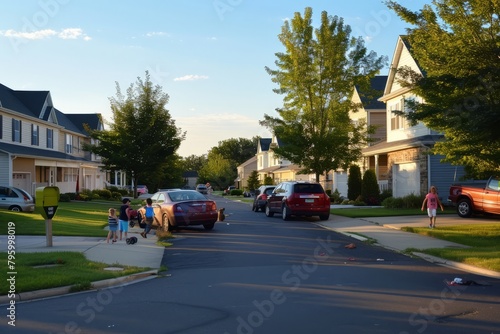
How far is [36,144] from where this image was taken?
1619 inches

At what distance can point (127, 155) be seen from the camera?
37.8 metres

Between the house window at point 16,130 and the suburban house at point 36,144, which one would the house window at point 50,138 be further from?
the house window at point 16,130

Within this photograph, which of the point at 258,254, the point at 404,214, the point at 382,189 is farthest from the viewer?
the point at 382,189

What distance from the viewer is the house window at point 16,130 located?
122 ft

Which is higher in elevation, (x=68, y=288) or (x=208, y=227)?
(x=208, y=227)

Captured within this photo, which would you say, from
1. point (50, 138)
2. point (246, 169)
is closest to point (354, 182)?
point (50, 138)

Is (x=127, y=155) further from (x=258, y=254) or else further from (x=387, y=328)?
(x=387, y=328)

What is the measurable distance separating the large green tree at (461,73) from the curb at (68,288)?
7.85m

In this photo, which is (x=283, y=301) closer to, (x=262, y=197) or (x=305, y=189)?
(x=305, y=189)

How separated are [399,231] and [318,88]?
55.5 ft

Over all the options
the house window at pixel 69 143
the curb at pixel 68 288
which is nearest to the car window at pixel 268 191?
the curb at pixel 68 288

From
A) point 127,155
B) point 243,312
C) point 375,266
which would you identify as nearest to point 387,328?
point 243,312

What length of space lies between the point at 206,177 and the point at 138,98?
78.0 metres

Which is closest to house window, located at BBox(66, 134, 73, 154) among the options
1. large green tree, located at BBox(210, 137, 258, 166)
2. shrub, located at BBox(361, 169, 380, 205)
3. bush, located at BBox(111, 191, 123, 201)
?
bush, located at BBox(111, 191, 123, 201)
